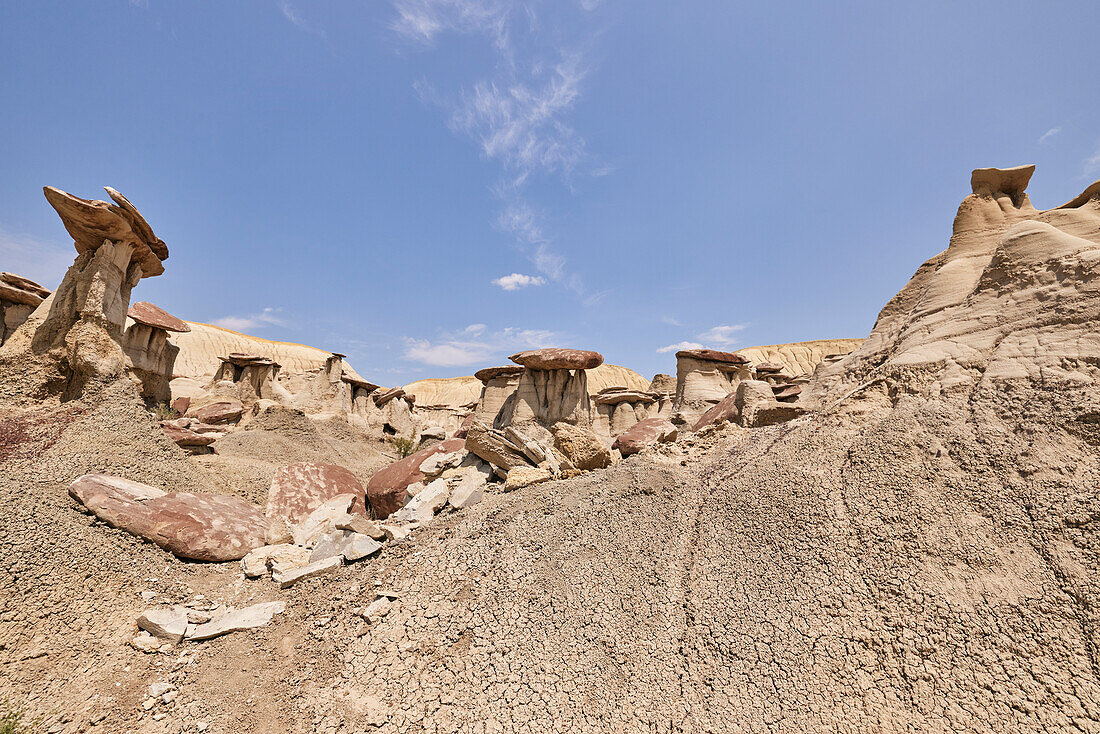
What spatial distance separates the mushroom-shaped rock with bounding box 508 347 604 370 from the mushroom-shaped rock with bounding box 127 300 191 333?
312 inches

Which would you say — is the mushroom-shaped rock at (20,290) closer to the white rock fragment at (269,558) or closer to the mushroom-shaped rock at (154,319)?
the mushroom-shaped rock at (154,319)

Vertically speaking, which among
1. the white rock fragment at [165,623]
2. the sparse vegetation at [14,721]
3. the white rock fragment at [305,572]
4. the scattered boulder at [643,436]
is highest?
the scattered boulder at [643,436]

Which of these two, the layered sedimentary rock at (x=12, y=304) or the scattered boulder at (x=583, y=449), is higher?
the layered sedimentary rock at (x=12, y=304)

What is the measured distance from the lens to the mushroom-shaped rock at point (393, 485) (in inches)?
223

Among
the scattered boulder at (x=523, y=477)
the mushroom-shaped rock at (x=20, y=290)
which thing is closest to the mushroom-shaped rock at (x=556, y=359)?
the scattered boulder at (x=523, y=477)

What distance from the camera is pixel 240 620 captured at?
3.38 meters

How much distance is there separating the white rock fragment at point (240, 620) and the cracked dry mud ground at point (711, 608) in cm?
8

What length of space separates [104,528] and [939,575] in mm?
6362

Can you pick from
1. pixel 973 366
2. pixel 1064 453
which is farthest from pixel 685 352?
pixel 1064 453

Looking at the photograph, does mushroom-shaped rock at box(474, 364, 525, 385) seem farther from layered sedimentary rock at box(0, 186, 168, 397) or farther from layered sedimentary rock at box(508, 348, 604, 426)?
layered sedimentary rock at box(0, 186, 168, 397)

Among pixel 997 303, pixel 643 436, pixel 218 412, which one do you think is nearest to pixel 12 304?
pixel 218 412

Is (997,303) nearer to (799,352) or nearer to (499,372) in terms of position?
(499,372)

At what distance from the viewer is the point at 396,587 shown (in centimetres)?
347

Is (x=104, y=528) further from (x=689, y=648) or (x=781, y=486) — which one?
(x=781, y=486)
